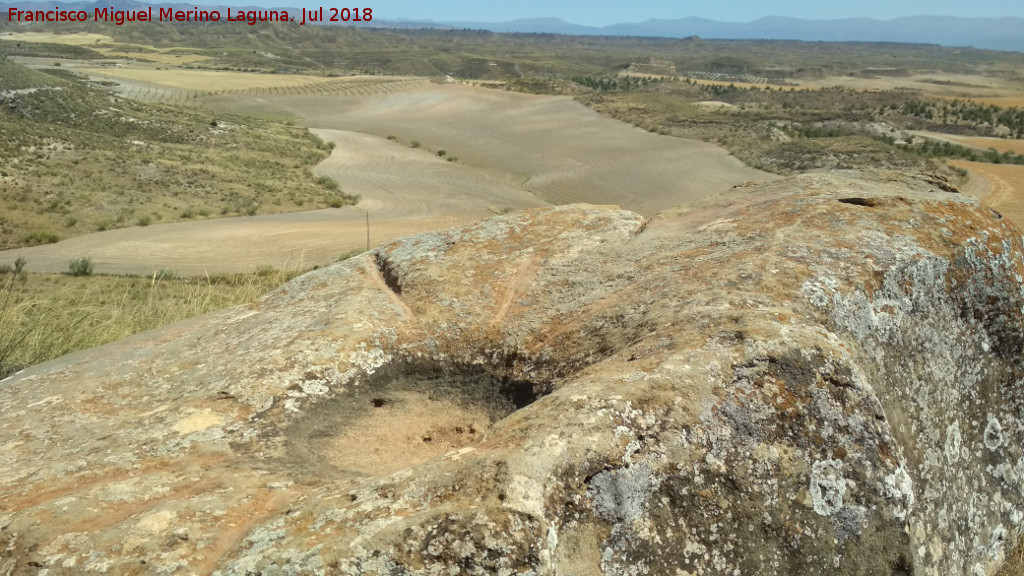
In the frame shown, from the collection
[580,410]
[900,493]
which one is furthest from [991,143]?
[580,410]

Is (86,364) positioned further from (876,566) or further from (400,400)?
(876,566)

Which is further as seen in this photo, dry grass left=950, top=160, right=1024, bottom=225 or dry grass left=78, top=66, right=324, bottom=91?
dry grass left=78, top=66, right=324, bottom=91

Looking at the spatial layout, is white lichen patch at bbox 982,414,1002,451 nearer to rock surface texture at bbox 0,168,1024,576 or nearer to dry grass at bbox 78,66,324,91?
rock surface texture at bbox 0,168,1024,576

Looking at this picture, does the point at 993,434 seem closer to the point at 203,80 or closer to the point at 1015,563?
the point at 1015,563

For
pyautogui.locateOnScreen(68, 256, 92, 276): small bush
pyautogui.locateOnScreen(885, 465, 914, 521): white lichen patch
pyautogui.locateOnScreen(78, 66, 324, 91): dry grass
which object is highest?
pyautogui.locateOnScreen(78, 66, 324, 91): dry grass

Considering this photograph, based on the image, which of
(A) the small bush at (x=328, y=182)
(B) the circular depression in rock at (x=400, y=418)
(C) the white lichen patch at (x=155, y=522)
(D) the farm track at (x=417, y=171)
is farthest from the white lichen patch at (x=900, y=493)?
(A) the small bush at (x=328, y=182)

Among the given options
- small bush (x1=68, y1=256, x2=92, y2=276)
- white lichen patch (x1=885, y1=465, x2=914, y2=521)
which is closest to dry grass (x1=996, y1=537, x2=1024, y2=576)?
white lichen patch (x1=885, y1=465, x2=914, y2=521)

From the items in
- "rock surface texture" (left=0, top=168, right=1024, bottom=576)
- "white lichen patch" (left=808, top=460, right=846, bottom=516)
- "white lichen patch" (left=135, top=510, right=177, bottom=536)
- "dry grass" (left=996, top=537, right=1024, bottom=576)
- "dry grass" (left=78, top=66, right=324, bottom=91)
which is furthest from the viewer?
"dry grass" (left=78, top=66, right=324, bottom=91)

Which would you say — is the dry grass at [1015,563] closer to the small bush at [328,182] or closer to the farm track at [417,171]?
the farm track at [417,171]
